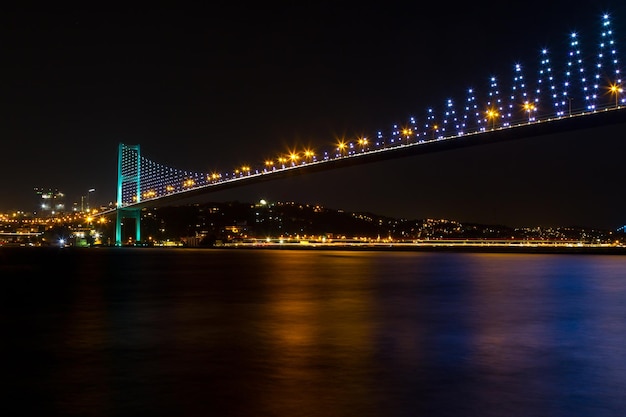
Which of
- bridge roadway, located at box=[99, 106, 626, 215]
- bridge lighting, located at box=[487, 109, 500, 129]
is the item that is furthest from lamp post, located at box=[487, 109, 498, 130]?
bridge roadway, located at box=[99, 106, 626, 215]

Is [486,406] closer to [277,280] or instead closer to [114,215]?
[277,280]

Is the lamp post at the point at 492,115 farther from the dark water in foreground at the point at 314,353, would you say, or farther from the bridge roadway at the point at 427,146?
the dark water in foreground at the point at 314,353

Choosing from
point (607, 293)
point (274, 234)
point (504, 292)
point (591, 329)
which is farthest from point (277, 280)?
point (274, 234)

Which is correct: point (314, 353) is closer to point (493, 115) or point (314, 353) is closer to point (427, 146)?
point (493, 115)

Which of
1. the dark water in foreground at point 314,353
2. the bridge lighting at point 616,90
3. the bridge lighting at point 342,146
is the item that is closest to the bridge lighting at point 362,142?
the bridge lighting at point 342,146

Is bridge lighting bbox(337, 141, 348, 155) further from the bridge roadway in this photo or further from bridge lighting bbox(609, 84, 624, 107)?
bridge lighting bbox(609, 84, 624, 107)

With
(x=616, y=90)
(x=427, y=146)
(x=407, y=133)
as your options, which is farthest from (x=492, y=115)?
(x=616, y=90)

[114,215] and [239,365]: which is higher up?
[114,215]
